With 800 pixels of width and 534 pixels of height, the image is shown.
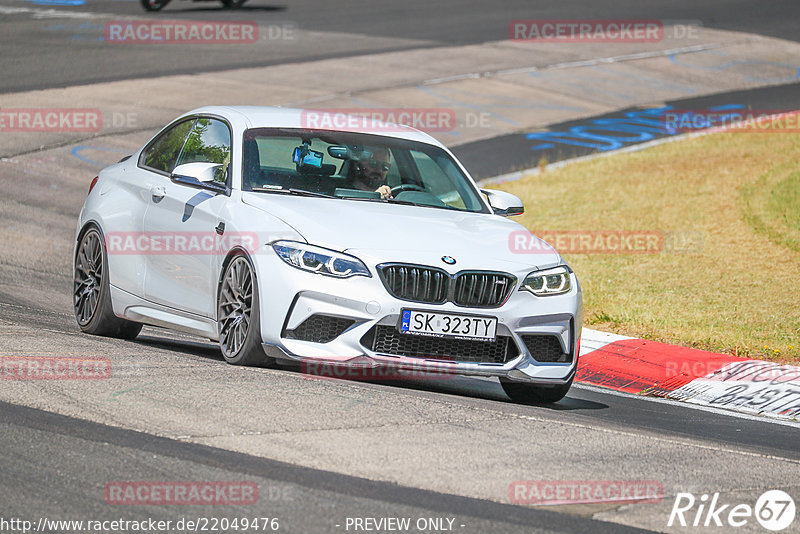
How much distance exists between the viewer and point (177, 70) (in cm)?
2548

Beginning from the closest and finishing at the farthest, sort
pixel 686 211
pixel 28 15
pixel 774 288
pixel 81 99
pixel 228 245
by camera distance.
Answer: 1. pixel 228 245
2. pixel 774 288
3. pixel 686 211
4. pixel 81 99
5. pixel 28 15

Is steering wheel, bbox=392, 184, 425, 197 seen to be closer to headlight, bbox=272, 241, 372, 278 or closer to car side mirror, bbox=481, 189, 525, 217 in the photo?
car side mirror, bbox=481, 189, 525, 217

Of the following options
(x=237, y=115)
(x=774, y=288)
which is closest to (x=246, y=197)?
(x=237, y=115)

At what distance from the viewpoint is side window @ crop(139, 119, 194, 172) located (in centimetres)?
928

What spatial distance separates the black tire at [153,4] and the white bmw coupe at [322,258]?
24448 mm

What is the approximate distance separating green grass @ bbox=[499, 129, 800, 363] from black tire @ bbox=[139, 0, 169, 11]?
1641 cm

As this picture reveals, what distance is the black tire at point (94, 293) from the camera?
924 cm

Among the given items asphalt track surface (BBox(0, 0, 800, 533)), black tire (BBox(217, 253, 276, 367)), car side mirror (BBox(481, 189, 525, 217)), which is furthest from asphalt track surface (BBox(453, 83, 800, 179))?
black tire (BBox(217, 253, 276, 367))

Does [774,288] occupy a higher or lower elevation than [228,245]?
lower

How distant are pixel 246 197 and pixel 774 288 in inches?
254

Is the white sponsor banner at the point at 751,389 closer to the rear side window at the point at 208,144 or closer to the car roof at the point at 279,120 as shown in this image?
the car roof at the point at 279,120

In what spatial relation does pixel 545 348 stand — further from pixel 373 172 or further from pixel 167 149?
pixel 167 149

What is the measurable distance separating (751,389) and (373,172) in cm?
303

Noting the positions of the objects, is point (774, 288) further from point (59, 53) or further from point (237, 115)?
point (59, 53)
